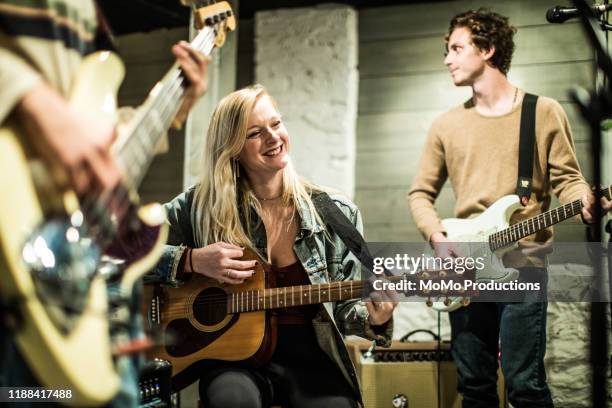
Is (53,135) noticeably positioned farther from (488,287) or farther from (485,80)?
(485,80)

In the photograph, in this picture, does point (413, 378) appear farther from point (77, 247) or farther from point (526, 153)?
point (77, 247)

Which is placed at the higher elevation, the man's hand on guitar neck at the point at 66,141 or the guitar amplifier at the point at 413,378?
the man's hand on guitar neck at the point at 66,141

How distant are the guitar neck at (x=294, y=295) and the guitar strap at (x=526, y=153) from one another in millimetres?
863

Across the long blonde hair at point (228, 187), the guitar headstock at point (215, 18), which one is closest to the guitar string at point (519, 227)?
the long blonde hair at point (228, 187)

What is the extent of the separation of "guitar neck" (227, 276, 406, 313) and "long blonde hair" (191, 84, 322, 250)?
167mm

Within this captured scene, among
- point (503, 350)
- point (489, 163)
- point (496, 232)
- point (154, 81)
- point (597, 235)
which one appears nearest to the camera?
point (597, 235)

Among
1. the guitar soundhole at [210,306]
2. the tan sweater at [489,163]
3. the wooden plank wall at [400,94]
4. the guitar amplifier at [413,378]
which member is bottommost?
the guitar amplifier at [413,378]

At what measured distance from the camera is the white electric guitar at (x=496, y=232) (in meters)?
2.44

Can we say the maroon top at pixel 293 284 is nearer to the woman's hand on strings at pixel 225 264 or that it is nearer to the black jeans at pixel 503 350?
the woman's hand on strings at pixel 225 264

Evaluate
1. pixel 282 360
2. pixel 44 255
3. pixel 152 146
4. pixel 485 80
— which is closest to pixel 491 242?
pixel 485 80

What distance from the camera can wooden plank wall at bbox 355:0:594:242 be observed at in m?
3.63

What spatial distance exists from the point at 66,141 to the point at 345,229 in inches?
50.5

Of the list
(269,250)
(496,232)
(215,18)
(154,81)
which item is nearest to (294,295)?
(269,250)

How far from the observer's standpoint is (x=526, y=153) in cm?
258
